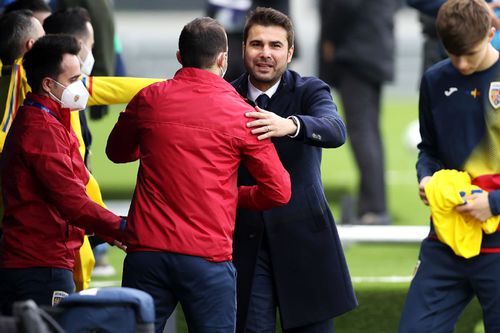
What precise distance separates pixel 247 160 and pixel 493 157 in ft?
3.69

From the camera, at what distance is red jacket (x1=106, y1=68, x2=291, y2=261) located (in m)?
5.31

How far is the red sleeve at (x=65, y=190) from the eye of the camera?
18.4ft

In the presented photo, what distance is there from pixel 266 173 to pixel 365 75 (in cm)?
504

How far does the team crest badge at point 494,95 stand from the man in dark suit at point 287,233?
64 cm

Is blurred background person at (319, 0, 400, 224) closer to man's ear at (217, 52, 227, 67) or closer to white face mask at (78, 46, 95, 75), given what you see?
white face mask at (78, 46, 95, 75)

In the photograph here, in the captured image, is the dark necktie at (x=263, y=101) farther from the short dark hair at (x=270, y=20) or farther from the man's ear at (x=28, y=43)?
the man's ear at (x=28, y=43)

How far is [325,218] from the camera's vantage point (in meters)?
6.00

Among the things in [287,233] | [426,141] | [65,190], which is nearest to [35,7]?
[65,190]

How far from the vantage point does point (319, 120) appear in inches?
222

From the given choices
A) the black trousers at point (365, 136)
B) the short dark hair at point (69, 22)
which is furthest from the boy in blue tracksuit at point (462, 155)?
the black trousers at point (365, 136)

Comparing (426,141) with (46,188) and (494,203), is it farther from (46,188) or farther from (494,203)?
(46,188)

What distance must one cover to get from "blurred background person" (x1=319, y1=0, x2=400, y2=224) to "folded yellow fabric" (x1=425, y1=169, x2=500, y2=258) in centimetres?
430

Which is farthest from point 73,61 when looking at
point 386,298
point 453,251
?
point 386,298

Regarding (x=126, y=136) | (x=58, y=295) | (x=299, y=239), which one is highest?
(x=126, y=136)
